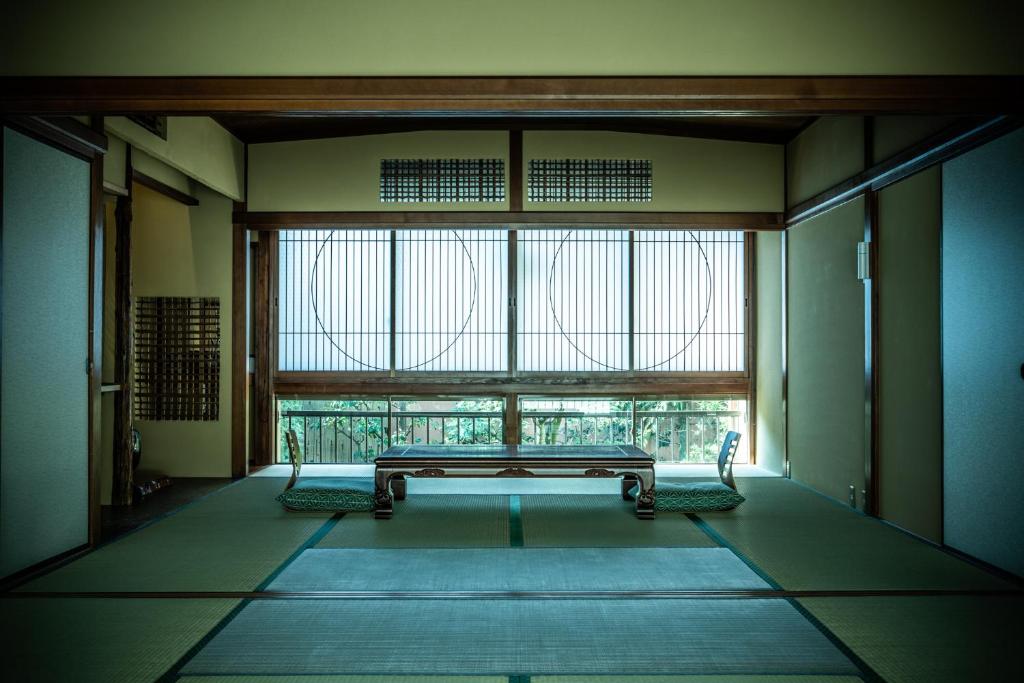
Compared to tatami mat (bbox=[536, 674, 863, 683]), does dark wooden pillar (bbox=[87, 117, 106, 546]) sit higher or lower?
higher

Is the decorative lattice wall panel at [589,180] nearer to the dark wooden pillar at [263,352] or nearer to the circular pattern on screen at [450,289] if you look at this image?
the circular pattern on screen at [450,289]

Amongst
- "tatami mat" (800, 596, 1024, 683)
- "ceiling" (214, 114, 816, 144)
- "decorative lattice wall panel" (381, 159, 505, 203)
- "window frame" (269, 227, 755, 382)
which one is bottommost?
"tatami mat" (800, 596, 1024, 683)

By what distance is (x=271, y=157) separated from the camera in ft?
20.3

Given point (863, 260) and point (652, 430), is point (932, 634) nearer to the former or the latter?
point (863, 260)

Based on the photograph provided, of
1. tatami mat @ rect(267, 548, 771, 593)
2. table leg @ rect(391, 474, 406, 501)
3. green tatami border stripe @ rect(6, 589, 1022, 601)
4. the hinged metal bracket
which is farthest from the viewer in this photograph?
table leg @ rect(391, 474, 406, 501)

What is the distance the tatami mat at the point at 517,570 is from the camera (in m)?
3.12

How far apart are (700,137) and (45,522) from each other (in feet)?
17.6

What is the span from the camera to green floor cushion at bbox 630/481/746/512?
4523 mm

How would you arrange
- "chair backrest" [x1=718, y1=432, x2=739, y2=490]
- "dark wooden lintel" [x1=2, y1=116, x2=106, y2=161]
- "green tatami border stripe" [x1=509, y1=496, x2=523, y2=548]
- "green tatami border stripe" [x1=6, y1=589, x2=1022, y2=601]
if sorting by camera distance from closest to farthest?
"green tatami border stripe" [x1=6, y1=589, x2=1022, y2=601]
"dark wooden lintel" [x1=2, y1=116, x2=106, y2=161]
"green tatami border stripe" [x1=509, y1=496, x2=523, y2=548]
"chair backrest" [x1=718, y1=432, x2=739, y2=490]

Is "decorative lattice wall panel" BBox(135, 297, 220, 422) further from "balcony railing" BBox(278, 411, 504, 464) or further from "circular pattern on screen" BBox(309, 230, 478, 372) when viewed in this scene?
"circular pattern on screen" BBox(309, 230, 478, 372)

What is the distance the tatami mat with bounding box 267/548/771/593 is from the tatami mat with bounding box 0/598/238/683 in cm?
44

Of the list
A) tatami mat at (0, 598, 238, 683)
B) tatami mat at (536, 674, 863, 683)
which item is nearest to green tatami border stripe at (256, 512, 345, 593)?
tatami mat at (0, 598, 238, 683)

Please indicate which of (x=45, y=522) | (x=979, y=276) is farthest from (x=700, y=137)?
(x=45, y=522)

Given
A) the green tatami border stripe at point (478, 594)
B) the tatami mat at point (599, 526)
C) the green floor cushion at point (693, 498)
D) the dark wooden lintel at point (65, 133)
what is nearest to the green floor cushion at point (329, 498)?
the tatami mat at point (599, 526)
